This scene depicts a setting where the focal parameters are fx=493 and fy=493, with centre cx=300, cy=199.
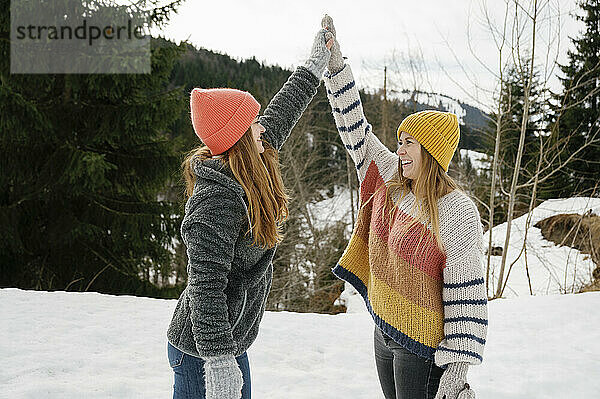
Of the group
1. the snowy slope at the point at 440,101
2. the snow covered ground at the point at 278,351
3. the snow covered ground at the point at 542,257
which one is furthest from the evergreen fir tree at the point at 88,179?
the snow covered ground at the point at 542,257

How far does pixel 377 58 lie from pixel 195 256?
9757 mm

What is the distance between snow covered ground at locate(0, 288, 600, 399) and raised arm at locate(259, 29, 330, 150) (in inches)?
72.7

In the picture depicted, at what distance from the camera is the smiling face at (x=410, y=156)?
1.86 meters

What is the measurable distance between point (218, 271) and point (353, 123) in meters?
1.05

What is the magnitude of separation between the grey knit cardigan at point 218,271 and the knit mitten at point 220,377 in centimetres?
Result: 2

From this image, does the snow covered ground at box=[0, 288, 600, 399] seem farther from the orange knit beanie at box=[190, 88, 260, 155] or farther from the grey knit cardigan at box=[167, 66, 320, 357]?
the orange knit beanie at box=[190, 88, 260, 155]

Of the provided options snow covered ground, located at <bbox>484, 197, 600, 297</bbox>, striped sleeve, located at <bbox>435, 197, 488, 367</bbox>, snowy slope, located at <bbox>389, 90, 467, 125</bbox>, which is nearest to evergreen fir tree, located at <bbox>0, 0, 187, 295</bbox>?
snowy slope, located at <bbox>389, 90, 467, 125</bbox>

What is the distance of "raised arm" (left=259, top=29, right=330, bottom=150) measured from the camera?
1.89 m

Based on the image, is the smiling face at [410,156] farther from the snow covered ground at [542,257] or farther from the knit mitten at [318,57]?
the snow covered ground at [542,257]

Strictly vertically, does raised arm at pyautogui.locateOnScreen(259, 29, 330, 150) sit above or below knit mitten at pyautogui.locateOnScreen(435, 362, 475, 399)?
above

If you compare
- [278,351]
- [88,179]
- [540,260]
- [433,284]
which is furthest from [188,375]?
Answer: [540,260]

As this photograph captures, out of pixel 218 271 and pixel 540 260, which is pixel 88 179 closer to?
pixel 218 271

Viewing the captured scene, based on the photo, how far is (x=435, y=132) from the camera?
1.82 m

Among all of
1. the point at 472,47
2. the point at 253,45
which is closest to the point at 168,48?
the point at 472,47
